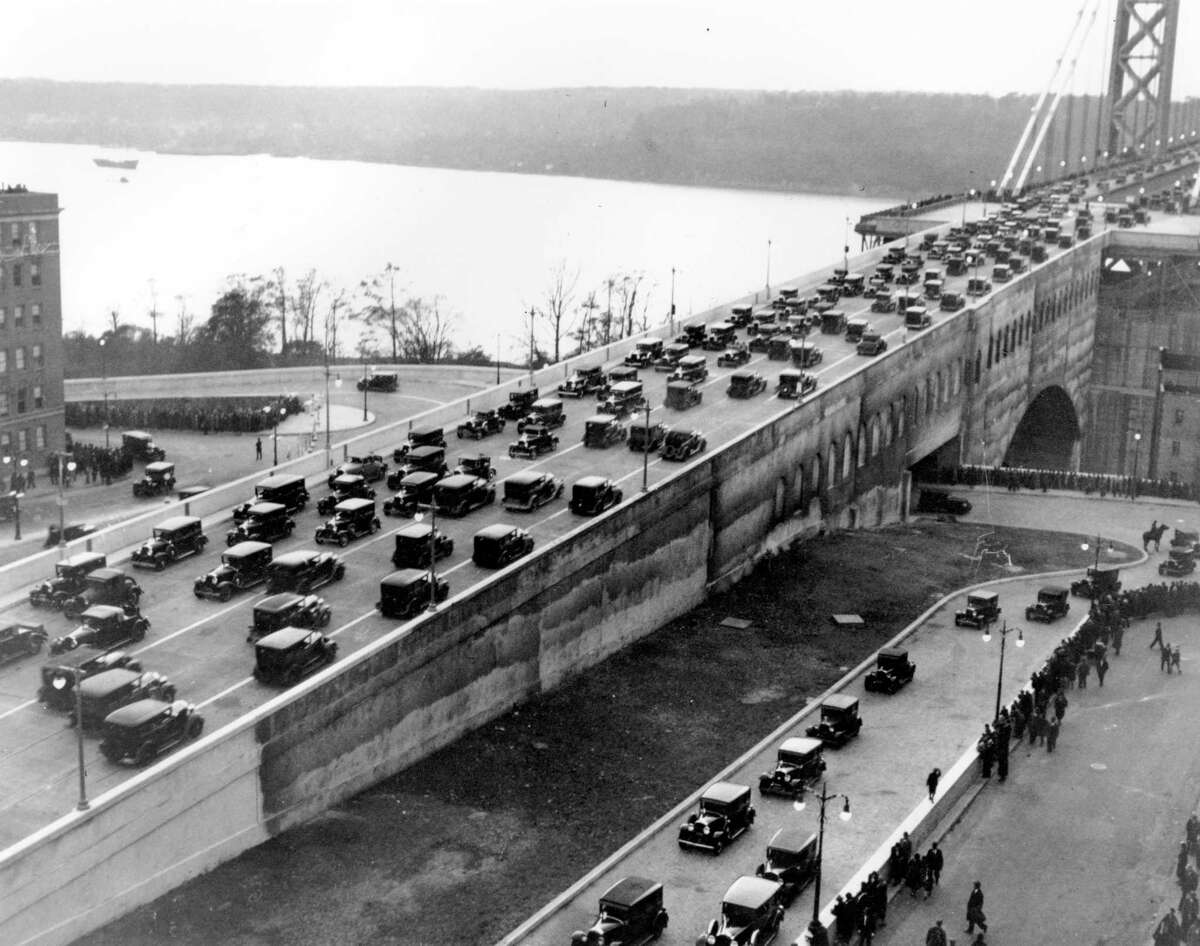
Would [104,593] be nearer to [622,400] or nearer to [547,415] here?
[547,415]

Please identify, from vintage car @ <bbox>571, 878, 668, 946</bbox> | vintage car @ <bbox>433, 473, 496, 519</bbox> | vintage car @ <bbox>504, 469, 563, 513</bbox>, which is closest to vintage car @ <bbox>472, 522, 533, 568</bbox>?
vintage car @ <bbox>433, 473, 496, 519</bbox>

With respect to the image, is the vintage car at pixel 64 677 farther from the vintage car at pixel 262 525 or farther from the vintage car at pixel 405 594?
the vintage car at pixel 262 525

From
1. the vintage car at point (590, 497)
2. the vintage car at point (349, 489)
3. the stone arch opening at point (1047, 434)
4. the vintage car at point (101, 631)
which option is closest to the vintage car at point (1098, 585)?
the vintage car at point (590, 497)

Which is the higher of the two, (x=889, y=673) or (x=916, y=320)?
(x=916, y=320)

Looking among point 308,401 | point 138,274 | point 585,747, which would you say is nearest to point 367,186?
point 138,274

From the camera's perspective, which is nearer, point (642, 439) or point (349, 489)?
point (349, 489)

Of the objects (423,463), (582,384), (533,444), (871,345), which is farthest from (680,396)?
(871,345)
